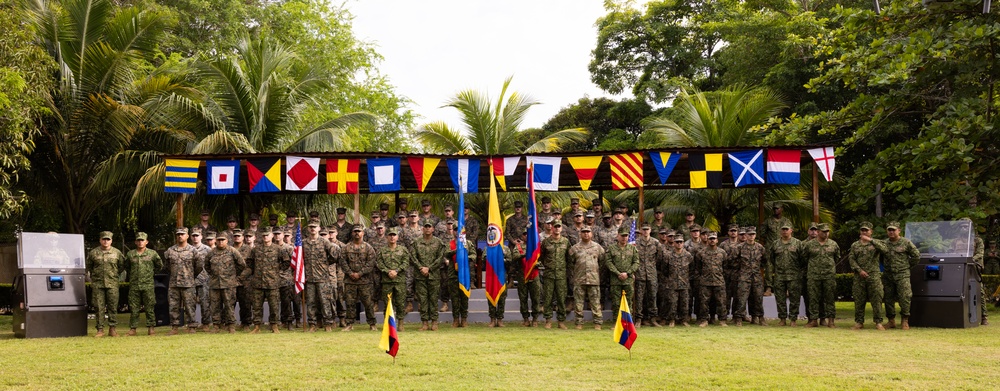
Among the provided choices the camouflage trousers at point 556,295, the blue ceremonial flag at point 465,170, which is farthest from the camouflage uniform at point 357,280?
the blue ceremonial flag at point 465,170

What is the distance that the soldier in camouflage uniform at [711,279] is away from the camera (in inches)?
566

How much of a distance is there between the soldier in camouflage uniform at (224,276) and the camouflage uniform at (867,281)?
351 inches

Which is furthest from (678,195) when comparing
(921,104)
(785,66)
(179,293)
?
(179,293)

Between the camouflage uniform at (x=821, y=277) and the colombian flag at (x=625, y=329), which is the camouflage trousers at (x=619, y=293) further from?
the colombian flag at (x=625, y=329)

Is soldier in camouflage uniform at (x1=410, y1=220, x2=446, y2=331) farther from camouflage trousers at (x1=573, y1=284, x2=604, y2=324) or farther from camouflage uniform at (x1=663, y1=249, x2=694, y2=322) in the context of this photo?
camouflage uniform at (x1=663, y1=249, x2=694, y2=322)

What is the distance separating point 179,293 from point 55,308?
1676 mm

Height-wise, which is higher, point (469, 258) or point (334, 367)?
point (469, 258)

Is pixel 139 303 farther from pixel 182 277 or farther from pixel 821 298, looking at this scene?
pixel 821 298

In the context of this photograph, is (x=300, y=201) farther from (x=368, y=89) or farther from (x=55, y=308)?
(x=368, y=89)

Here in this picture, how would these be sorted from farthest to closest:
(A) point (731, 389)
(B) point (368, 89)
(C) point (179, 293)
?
(B) point (368, 89) < (C) point (179, 293) < (A) point (731, 389)

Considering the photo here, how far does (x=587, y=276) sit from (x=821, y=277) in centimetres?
347

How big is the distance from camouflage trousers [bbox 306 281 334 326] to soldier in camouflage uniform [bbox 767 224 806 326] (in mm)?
6754

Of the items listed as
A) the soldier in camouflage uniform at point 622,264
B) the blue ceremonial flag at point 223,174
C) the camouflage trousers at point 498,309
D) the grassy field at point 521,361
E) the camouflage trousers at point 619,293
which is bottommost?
the grassy field at point 521,361

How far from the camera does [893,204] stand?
75.4 feet
